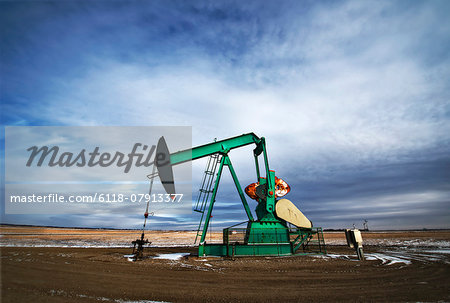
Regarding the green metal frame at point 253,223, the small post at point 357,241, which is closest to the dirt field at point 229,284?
the small post at point 357,241

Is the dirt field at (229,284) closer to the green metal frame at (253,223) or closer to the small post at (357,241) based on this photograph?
the small post at (357,241)

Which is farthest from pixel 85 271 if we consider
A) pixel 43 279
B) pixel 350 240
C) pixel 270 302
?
pixel 350 240

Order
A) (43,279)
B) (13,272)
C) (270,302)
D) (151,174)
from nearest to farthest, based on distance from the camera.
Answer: (270,302) < (43,279) < (13,272) < (151,174)

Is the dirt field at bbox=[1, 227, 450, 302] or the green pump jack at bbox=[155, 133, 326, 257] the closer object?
the dirt field at bbox=[1, 227, 450, 302]

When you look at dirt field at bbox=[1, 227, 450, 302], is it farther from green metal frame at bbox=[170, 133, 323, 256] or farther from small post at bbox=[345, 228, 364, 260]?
green metal frame at bbox=[170, 133, 323, 256]

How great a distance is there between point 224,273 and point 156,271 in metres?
2.33

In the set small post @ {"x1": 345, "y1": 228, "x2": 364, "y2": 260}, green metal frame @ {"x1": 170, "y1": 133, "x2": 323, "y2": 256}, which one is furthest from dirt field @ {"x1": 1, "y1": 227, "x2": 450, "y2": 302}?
green metal frame @ {"x1": 170, "y1": 133, "x2": 323, "y2": 256}

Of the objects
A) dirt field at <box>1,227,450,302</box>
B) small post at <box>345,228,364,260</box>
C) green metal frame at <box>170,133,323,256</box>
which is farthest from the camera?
green metal frame at <box>170,133,323,256</box>

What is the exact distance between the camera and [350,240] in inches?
429

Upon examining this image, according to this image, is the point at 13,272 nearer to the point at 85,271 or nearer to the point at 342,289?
the point at 85,271

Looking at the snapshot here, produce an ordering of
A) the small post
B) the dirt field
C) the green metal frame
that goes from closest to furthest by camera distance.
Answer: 1. the dirt field
2. the small post
3. the green metal frame

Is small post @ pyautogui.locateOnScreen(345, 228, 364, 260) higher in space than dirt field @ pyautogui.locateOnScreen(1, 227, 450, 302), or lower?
higher

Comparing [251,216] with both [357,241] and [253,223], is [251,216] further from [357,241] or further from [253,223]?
[357,241]

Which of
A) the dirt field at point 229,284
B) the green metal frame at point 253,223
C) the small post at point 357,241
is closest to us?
the dirt field at point 229,284
